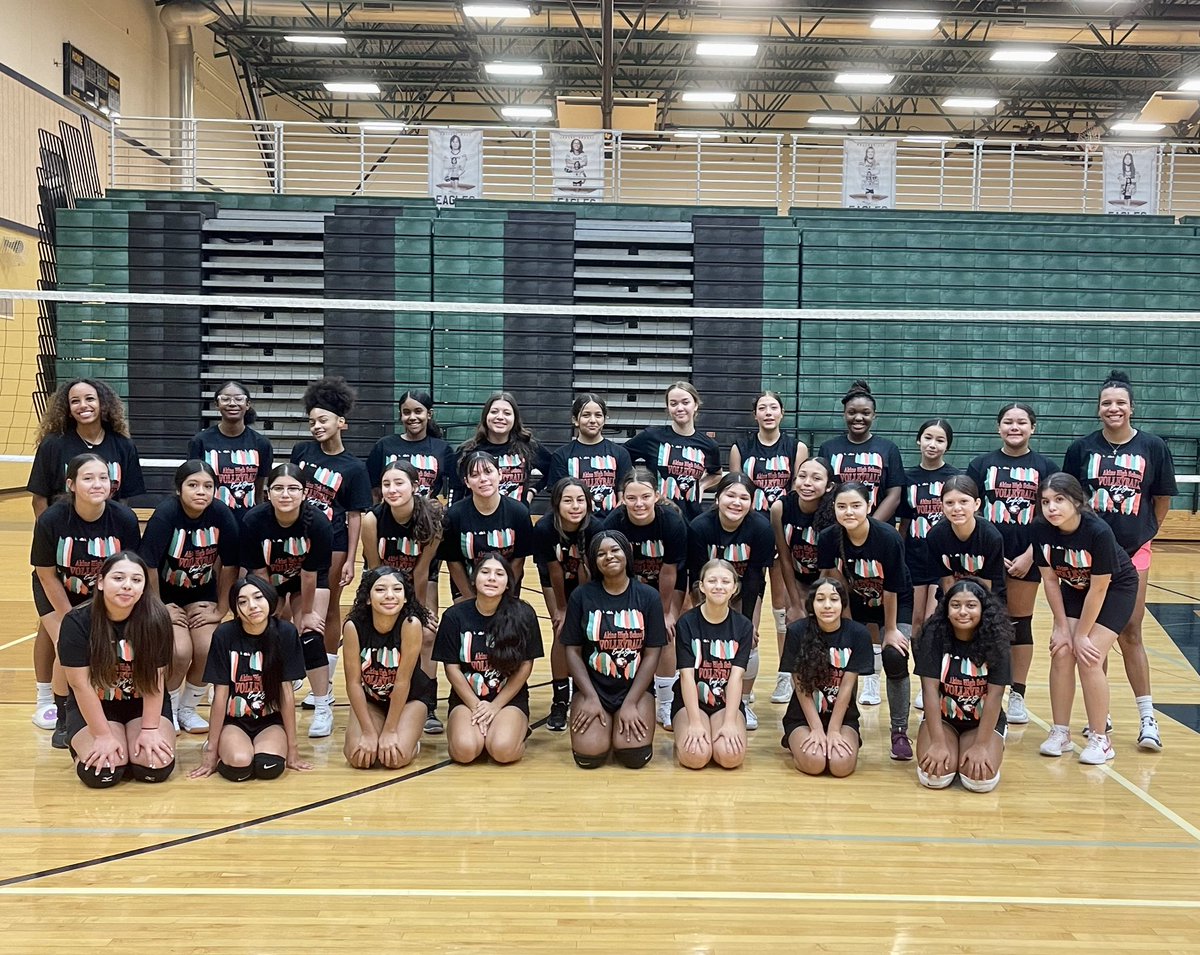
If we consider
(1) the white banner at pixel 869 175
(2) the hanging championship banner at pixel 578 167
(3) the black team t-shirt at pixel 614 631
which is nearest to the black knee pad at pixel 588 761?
(3) the black team t-shirt at pixel 614 631

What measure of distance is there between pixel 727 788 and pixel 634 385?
973cm

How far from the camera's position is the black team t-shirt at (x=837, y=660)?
4852 millimetres

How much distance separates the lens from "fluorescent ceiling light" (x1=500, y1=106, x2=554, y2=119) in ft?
73.4

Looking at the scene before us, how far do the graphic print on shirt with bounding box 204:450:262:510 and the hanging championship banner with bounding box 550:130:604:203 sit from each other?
370 inches

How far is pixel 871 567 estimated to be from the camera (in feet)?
17.5

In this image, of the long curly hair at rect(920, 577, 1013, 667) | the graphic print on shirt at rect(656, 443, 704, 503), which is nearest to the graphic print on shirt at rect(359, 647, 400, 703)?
the graphic print on shirt at rect(656, 443, 704, 503)

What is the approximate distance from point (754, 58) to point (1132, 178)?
970cm

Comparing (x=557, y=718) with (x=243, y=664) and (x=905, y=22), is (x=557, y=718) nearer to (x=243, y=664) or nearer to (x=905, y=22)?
(x=243, y=664)

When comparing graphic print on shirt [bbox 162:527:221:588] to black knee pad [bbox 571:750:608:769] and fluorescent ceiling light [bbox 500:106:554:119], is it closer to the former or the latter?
black knee pad [bbox 571:750:608:769]

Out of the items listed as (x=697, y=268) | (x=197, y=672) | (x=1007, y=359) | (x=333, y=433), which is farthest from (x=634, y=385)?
(x=197, y=672)

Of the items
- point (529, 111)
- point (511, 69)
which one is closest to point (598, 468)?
point (511, 69)

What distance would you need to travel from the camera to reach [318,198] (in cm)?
1407

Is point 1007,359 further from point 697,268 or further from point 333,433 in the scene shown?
point 333,433

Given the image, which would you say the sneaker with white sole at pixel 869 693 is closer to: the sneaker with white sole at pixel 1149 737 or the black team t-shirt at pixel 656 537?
the sneaker with white sole at pixel 1149 737
